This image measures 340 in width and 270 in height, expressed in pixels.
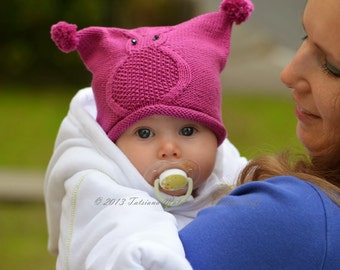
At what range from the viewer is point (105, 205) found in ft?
7.02

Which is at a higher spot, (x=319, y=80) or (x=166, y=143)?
(x=319, y=80)

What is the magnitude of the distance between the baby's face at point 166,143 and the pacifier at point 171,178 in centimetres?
2

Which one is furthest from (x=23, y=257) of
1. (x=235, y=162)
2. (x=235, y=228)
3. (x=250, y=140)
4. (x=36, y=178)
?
(x=235, y=228)

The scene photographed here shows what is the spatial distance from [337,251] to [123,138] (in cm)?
87

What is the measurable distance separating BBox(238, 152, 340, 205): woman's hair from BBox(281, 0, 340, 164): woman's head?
1.2 inches

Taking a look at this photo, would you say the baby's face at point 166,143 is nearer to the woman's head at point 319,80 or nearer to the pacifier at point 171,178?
the pacifier at point 171,178

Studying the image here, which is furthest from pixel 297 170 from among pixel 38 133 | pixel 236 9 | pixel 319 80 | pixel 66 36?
pixel 38 133

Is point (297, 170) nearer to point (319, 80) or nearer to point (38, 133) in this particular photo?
point (319, 80)

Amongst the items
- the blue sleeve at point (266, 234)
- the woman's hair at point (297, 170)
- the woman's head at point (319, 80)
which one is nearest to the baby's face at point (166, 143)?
the woman's hair at point (297, 170)

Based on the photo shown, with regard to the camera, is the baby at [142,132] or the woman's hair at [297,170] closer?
the woman's hair at [297,170]

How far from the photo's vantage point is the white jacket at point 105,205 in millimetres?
1829

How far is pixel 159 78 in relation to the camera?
7.77ft

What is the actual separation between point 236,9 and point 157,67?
1.20ft

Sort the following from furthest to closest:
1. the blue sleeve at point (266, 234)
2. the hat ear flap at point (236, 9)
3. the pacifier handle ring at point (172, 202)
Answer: the hat ear flap at point (236, 9) → the pacifier handle ring at point (172, 202) → the blue sleeve at point (266, 234)
